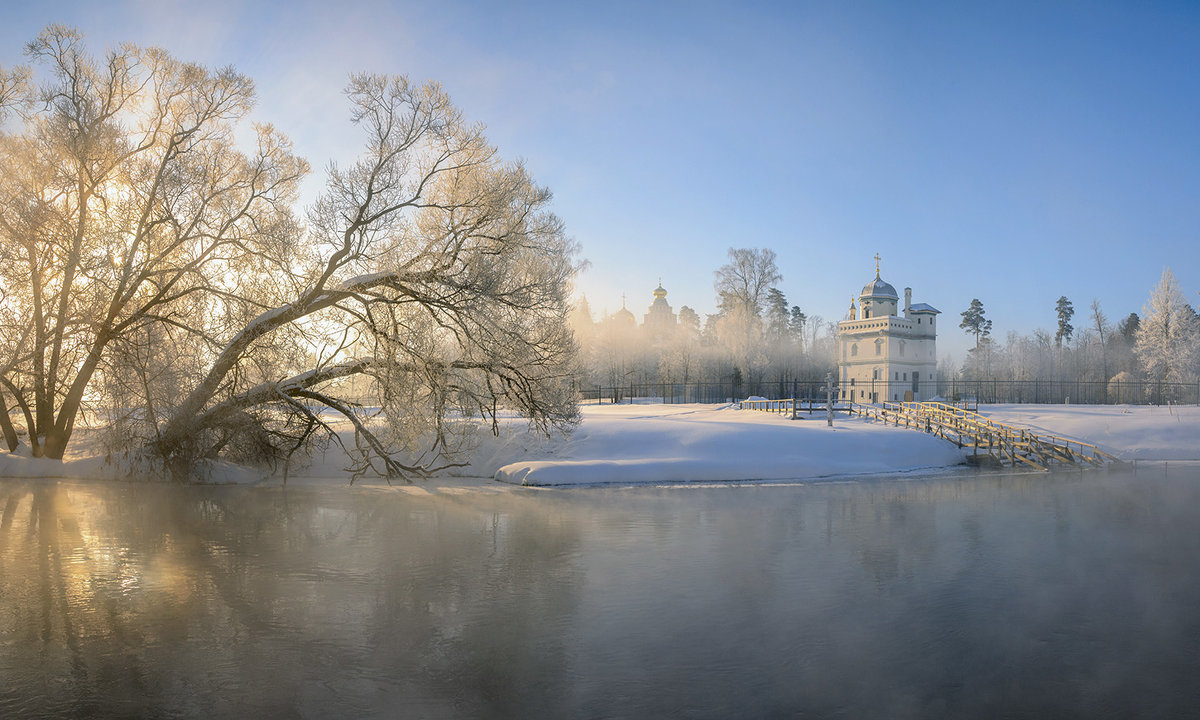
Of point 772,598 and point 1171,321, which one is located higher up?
point 1171,321

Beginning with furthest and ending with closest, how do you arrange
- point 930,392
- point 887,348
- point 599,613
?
point 930,392 → point 887,348 → point 599,613

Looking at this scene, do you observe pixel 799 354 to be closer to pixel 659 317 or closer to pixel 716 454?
pixel 659 317

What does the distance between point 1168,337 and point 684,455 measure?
166 ft

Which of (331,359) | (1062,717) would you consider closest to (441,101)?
(331,359)

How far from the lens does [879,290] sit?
58.2 m

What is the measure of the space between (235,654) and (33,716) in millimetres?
1570

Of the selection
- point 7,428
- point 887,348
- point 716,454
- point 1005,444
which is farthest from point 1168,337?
point 7,428

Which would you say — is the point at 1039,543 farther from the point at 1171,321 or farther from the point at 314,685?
the point at 1171,321

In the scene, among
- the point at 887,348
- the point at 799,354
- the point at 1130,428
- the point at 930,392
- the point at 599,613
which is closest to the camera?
the point at 599,613

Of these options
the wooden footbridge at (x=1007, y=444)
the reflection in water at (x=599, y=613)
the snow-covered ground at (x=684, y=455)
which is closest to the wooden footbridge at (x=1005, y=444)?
the wooden footbridge at (x=1007, y=444)

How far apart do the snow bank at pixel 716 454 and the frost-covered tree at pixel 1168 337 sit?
37.8 m

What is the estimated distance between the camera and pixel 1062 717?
5.71 m

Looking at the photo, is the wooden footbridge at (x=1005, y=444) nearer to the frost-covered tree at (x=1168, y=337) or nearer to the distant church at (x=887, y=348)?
the distant church at (x=887, y=348)

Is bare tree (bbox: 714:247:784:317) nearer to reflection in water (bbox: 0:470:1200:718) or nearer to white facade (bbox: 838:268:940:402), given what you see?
white facade (bbox: 838:268:940:402)
